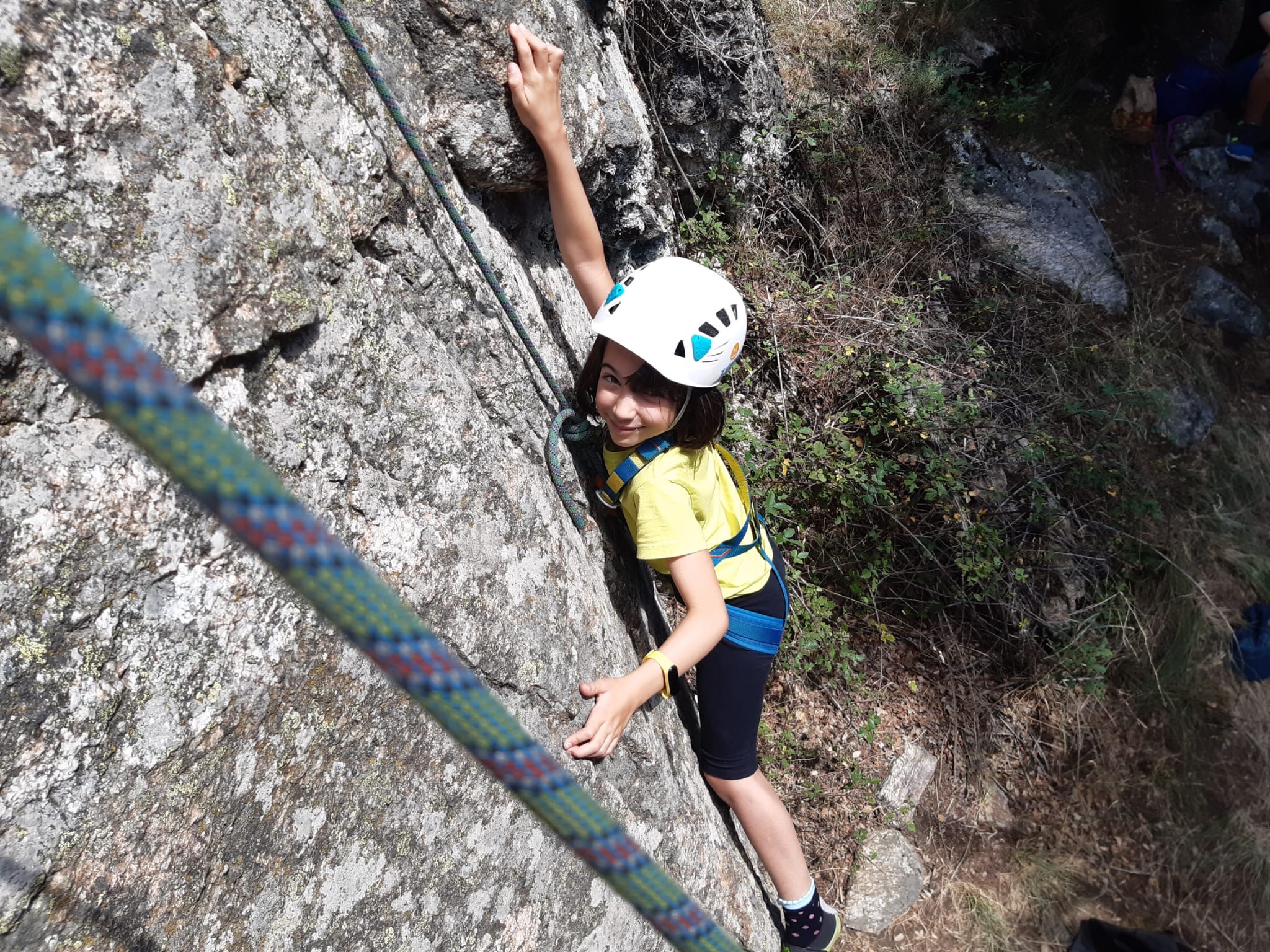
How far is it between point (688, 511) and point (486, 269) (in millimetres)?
821

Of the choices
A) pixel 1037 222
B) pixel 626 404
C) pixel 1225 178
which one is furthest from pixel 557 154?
pixel 1225 178

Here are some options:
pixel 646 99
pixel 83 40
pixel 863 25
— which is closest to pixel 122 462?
pixel 83 40

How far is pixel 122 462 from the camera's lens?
1121mm

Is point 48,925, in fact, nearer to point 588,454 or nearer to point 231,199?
point 231,199

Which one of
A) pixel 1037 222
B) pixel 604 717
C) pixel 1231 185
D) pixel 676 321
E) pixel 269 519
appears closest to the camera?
pixel 269 519

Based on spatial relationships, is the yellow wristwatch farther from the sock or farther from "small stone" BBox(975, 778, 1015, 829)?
"small stone" BBox(975, 778, 1015, 829)

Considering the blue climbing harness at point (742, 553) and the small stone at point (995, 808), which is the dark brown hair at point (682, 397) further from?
the small stone at point (995, 808)

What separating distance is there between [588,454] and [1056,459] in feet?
9.83

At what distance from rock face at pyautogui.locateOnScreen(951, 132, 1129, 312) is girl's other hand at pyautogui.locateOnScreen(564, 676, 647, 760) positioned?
13.5 ft

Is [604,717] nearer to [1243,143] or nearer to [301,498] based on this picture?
[301,498]

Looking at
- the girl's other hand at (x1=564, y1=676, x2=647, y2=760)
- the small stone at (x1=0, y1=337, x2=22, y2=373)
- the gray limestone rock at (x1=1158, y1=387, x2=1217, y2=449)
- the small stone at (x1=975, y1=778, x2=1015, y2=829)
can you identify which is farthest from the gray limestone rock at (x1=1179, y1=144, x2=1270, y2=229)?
the small stone at (x1=0, y1=337, x2=22, y2=373)

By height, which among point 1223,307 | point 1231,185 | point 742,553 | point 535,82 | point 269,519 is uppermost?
point 269,519

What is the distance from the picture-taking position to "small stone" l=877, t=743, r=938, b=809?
3639 millimetres

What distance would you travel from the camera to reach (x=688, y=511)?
2029mm
